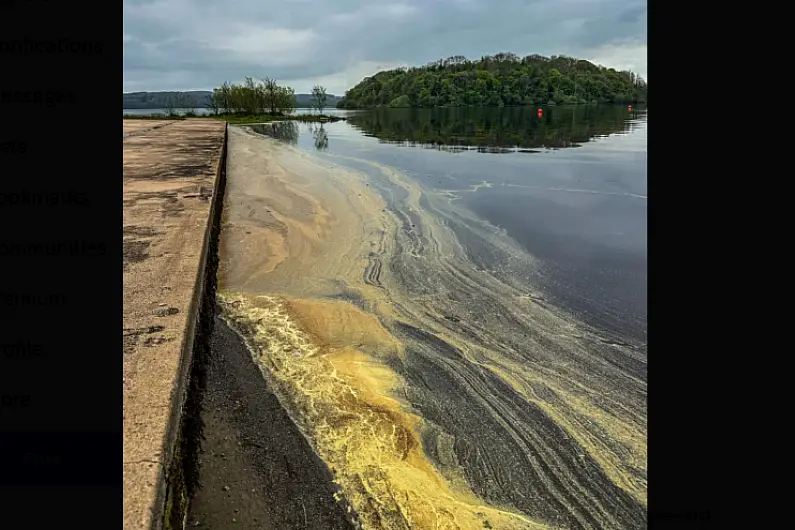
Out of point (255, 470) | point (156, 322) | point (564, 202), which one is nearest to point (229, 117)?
point (564, 202)

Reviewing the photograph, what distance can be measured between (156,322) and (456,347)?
1729 millimetres

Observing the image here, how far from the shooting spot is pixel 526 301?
3.91 m

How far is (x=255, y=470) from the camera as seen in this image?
2.13 m

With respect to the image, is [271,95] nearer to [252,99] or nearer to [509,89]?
[252,99]

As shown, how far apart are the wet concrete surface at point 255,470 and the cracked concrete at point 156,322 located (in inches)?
12.1

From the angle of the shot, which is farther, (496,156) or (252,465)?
(496,156)

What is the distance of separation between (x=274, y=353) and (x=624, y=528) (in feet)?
6.61

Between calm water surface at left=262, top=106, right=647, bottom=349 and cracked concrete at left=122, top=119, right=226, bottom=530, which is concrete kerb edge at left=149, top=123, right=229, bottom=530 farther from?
calm water surface at left=262, top=106, right=647, bottom=349

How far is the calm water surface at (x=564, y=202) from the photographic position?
4.05 metres

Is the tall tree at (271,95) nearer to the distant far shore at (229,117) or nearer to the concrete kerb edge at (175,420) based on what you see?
the distant far shore at (229,117)

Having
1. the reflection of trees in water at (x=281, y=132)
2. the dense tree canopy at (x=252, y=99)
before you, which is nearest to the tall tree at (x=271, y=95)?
the dense tree canopy at (x=252, y=99)

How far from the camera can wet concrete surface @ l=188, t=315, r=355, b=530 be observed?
190 cm
